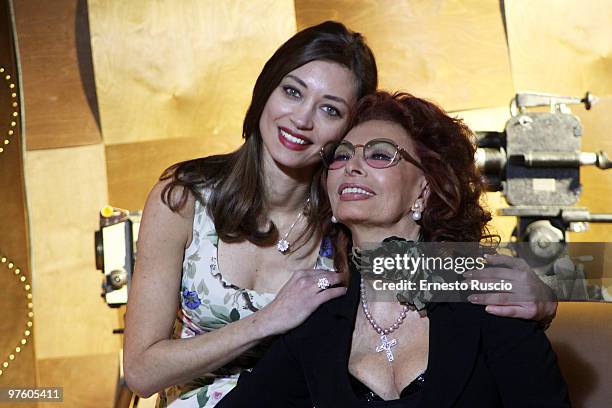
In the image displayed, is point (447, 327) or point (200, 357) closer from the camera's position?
point (447, 327)

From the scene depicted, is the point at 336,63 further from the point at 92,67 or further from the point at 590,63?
the point at 92,67

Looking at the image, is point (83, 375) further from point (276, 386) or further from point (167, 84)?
point (276, 386)

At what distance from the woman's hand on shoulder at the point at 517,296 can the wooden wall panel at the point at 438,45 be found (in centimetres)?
170

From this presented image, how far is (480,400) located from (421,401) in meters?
0.11

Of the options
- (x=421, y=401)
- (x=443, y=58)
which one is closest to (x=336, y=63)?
(x=421, y=401)

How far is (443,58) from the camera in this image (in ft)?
10.7

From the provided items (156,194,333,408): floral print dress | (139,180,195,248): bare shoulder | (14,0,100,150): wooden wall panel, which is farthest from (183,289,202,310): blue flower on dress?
(14,0,100,150): wooden wall panel

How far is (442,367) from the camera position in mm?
1578

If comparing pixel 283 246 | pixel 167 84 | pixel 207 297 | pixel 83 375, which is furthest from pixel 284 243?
pixel 83 375

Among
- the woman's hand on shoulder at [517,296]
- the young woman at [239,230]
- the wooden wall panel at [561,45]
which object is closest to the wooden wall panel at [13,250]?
the young woman at [239,230]

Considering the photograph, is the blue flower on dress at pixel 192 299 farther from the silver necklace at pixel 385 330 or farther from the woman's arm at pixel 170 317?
the silver necklace at pixel 385 330

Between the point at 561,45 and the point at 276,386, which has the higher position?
the point at 561,45

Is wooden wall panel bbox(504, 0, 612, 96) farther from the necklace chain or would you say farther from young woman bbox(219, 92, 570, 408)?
the necklace chain

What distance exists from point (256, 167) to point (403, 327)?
60cm
